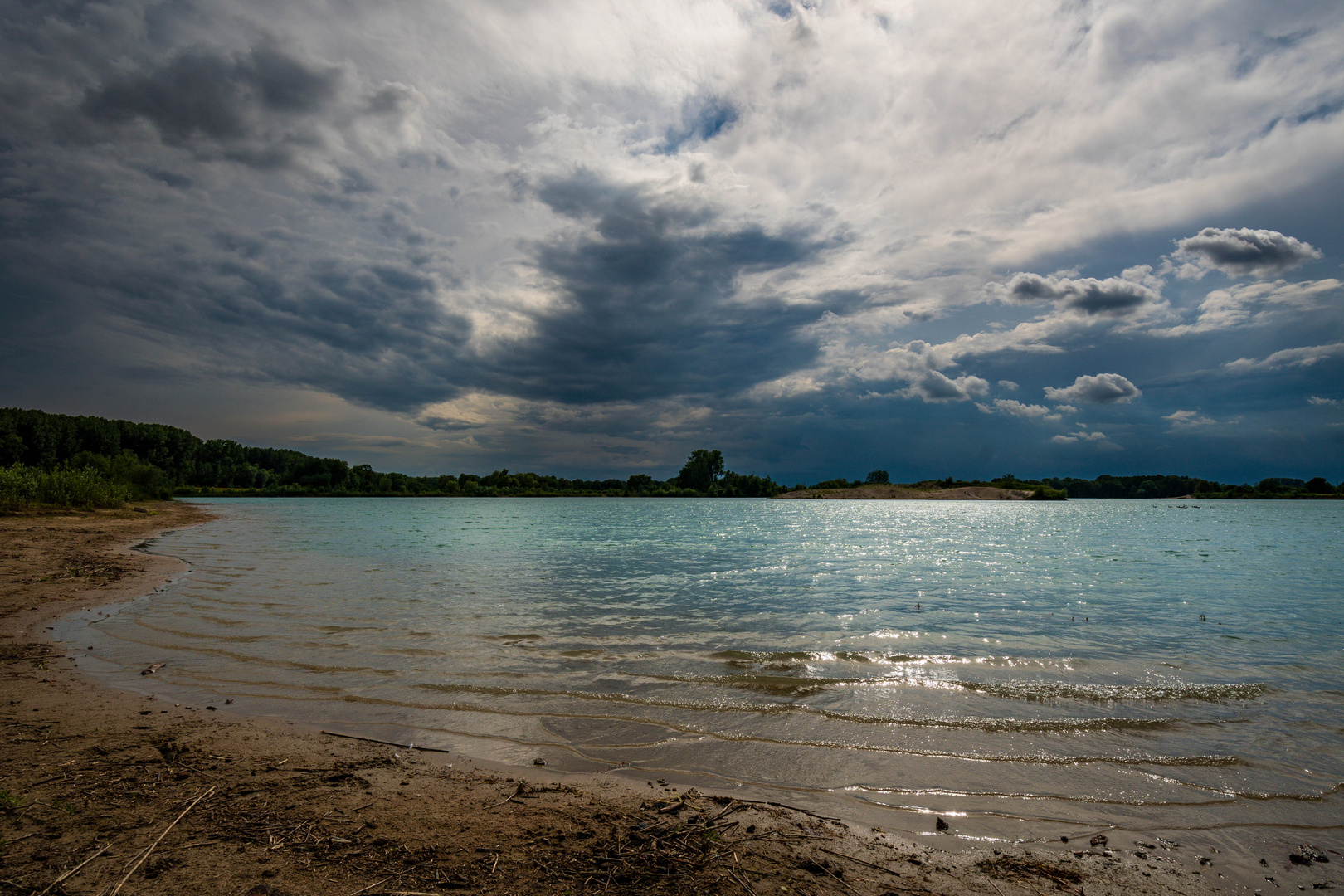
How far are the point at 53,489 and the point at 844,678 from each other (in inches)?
2228

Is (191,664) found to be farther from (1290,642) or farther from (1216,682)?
(1290,642)

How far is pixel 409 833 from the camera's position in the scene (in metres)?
4.16

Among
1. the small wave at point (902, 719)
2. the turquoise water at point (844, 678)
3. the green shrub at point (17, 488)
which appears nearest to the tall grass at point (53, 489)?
the green shrub at point (17, 488)

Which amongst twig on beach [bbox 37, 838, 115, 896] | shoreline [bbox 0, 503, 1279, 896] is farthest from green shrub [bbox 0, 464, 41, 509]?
twig on beach [bbox 37, 838, 115, 896]

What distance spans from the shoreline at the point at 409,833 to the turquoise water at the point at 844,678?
64 cm

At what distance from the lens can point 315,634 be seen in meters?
11.6

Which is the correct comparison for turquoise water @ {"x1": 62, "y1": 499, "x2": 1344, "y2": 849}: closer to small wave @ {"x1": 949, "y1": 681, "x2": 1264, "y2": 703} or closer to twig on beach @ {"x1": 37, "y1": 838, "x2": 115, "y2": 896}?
small wave @ {"x1": 949, "y1": 681, "x2": 1264, "y2": 703}

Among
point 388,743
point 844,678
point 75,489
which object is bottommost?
point 844,678

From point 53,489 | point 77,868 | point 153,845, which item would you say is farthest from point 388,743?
point 53,489

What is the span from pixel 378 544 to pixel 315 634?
24.6 m

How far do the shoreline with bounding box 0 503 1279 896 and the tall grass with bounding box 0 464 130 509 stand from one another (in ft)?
149

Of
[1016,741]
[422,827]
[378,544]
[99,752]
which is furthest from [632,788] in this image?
[378,544]

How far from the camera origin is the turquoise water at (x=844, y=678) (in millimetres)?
5641

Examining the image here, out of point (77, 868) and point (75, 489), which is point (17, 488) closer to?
point (75, 489)
